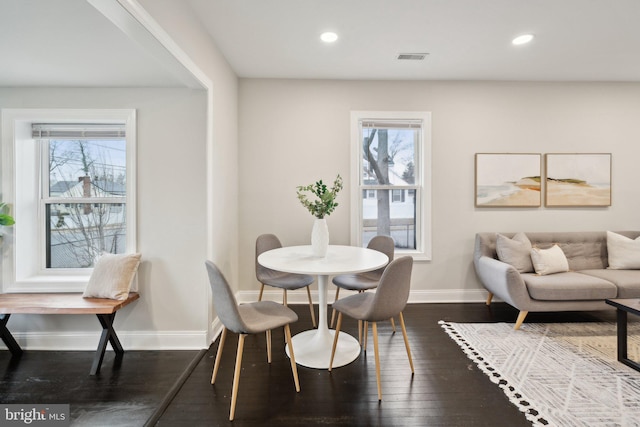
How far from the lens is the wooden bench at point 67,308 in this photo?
7.25 ft

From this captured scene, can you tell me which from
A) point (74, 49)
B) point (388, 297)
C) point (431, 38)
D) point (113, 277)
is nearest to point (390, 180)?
point (431, 38)

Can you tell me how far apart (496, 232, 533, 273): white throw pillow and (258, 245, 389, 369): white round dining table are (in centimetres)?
167

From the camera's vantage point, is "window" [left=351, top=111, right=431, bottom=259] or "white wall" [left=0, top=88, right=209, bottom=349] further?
"window" [left=351, top=111, right=431, bottom=259]

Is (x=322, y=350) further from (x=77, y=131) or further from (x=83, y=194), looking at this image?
(x=77, y=131)

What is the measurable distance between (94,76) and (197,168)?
3.46ft

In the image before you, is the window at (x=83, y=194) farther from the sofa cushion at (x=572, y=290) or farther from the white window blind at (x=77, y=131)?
the sofa cushion at (x=572, y=290)

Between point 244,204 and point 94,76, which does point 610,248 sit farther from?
point 94,76

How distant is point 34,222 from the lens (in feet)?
8.84

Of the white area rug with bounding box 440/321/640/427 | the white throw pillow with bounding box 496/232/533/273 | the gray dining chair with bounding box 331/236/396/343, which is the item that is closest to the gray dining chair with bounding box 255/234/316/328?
the gray dining chair with bounding box 331/236/396/343

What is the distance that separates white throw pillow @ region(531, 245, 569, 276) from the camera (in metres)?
3.09

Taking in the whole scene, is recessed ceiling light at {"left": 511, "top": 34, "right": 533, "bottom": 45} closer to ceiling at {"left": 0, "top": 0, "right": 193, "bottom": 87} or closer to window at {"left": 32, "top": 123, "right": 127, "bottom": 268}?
ceiling at {"left": 0, "top": 0, "right": 193, "bottom": 87}

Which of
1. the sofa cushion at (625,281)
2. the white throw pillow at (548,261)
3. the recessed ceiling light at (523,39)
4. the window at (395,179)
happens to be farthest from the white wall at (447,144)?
the recessed ceiling light at (523,39)

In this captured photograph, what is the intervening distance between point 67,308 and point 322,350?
193 cm

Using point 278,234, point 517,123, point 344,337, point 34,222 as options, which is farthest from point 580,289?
point 34,222
